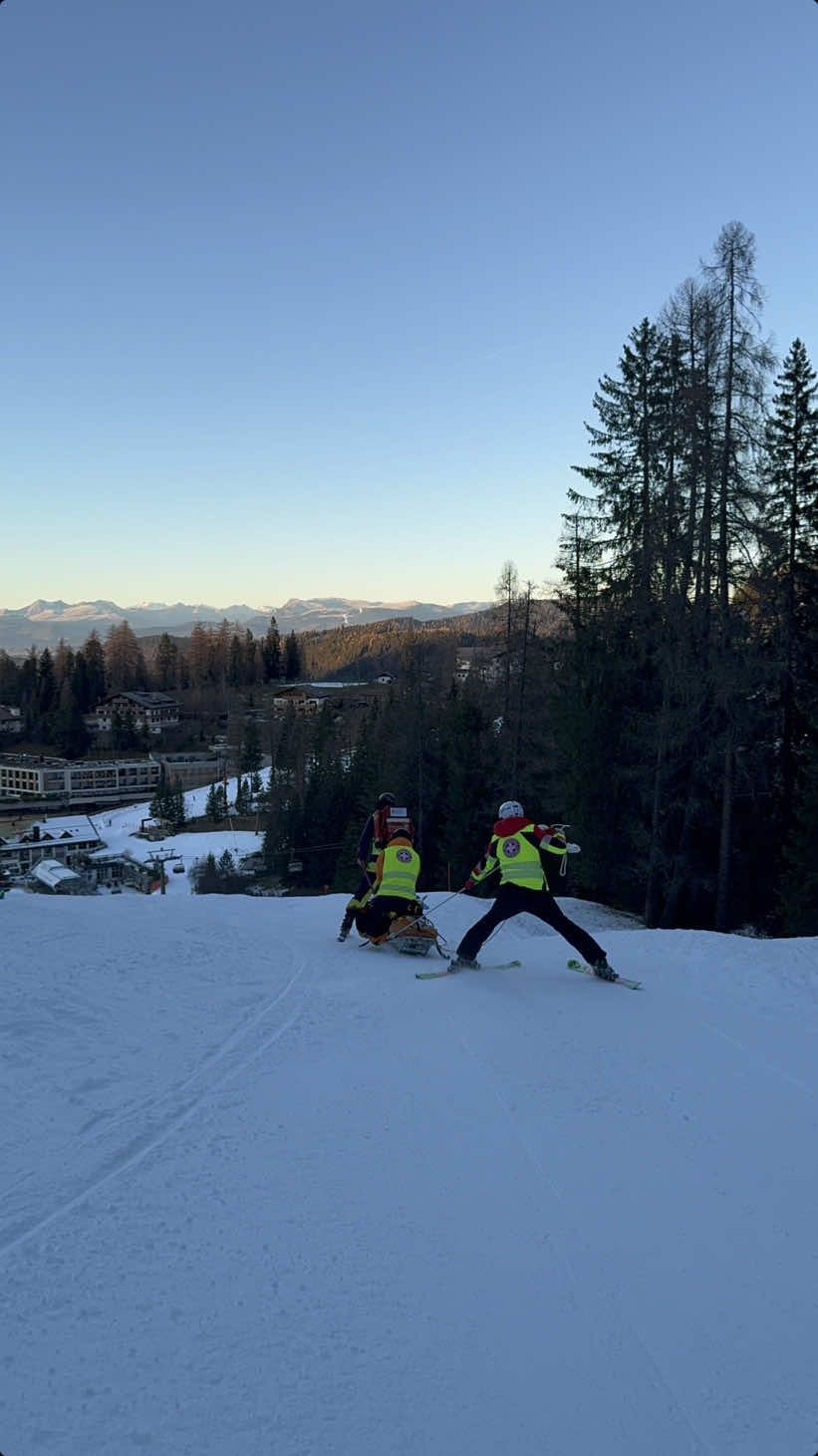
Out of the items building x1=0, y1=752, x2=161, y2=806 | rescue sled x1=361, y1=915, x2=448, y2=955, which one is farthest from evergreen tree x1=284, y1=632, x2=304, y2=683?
rescue sled x1=361, y1=915, x2=448, y2=955

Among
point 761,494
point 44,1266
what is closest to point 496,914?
point 44,1266

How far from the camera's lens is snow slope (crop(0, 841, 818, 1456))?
288cm

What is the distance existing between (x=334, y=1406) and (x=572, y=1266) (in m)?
1.30

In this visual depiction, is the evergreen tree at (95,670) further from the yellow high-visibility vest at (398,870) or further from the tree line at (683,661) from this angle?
the yellow high-visibility vest at (398,870)

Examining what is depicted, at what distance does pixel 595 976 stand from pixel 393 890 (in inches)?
105

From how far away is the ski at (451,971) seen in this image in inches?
344

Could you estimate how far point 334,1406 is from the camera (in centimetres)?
287

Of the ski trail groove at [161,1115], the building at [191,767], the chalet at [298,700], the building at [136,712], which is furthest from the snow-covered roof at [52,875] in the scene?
the building at [136,712]

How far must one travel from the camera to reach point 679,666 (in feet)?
66.3

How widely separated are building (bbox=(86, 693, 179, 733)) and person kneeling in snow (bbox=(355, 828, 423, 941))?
391 feet

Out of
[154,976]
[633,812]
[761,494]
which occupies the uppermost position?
[761,494]

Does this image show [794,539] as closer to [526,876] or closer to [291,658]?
[526,876]

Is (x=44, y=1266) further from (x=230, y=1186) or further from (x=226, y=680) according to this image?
(x=226, y=680)

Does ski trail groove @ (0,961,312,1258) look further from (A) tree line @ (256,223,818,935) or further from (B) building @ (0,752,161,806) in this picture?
(B) building @ (0,752,161,806)
